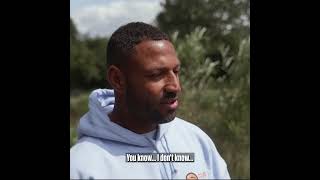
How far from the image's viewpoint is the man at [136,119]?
7.93 feet

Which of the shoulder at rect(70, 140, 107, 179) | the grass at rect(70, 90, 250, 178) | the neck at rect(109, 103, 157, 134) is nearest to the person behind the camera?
the shoulder at rect(70, 140, 107, 179)

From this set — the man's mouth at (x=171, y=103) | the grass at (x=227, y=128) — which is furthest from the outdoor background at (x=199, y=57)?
the man's mouth at (x=171, y=103)

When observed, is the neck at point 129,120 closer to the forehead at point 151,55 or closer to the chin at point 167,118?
the chin at point 167,118

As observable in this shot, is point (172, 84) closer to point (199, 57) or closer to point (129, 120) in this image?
point (129, 120)

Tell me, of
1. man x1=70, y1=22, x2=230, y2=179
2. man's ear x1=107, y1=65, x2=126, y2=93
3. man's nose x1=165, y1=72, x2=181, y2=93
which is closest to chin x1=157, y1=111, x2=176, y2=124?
man x1=70, y1=22, x2=230, y2=179

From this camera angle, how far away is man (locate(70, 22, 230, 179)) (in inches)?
95.1

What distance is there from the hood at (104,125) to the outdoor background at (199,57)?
53mm

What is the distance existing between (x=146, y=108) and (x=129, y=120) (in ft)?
0.33

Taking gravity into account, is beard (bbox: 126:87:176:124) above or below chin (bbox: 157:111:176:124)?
above

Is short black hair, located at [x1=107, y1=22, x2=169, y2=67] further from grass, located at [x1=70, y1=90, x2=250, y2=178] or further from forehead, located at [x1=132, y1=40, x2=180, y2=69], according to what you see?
grass, located at [x1=70, y1=90, x2=250, y2=178]

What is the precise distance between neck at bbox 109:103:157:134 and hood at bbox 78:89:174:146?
23 mm

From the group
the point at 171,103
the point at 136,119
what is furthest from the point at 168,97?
the point at 136,119
